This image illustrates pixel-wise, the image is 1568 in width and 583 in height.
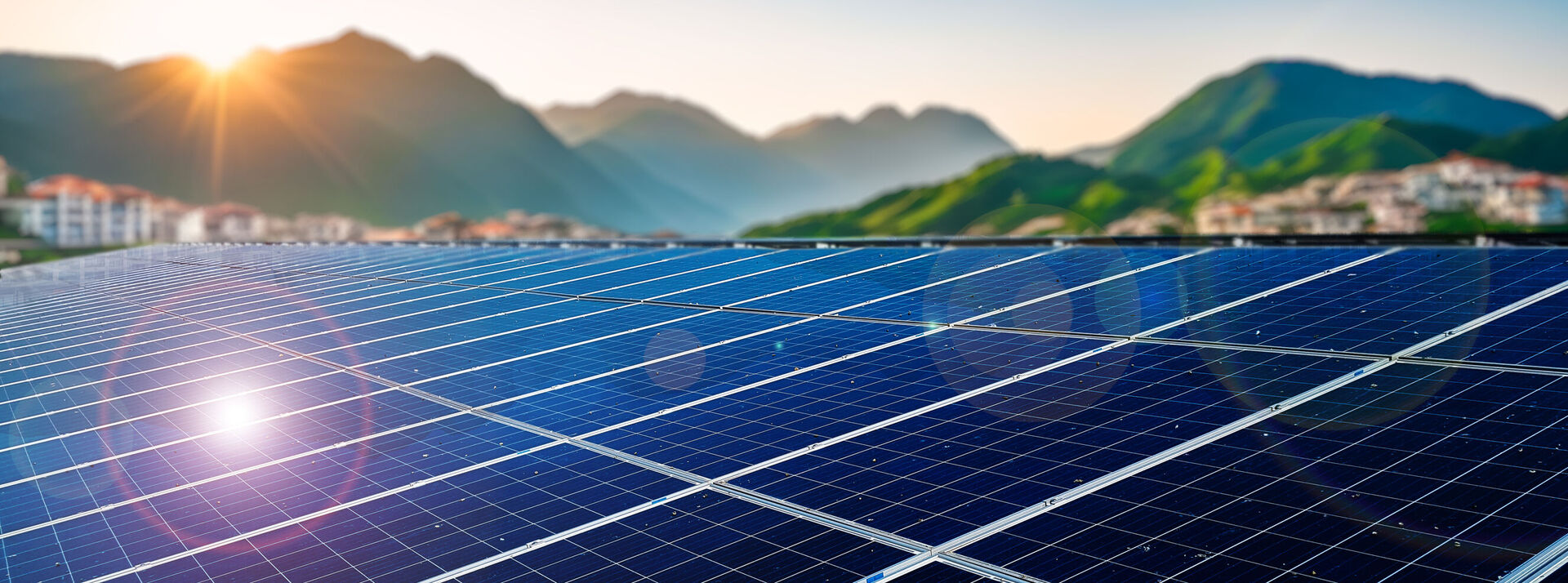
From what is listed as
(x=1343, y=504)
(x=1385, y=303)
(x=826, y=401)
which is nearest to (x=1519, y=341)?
(x=1385, y=303)

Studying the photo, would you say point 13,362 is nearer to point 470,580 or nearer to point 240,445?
point 240,445

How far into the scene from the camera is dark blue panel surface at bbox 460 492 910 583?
8.47 metres

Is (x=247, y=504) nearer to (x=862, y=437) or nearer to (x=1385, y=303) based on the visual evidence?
(x=862, y=437)

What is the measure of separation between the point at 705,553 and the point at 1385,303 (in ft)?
40.3

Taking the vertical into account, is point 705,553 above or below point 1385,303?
below

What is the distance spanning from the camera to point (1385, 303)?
16094 mm

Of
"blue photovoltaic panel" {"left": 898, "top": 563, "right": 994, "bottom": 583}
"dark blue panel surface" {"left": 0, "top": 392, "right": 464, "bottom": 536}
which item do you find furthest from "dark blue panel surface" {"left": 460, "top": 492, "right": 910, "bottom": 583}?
"dark blue panel surface" {"left": 0, "top": 392, "right": 464, "bottom": 536}

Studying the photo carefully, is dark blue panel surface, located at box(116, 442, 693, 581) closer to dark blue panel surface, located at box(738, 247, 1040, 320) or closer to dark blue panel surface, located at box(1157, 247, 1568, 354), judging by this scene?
dark blue panel surface, located at box(1157, 247, 1568, 354)

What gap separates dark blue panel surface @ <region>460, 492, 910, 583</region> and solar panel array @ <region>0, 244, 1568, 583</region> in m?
0.04

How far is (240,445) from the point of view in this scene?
13.8 meters

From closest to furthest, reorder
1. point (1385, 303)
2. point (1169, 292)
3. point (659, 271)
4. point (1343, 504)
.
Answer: point (1343, 504)
point (1385, 303)
point (1169, 292)
point (659, 271)

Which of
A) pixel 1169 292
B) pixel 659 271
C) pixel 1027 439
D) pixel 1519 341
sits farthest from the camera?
pixel 659 271

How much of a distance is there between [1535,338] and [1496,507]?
6250 mm

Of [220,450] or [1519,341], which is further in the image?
[220,450]
